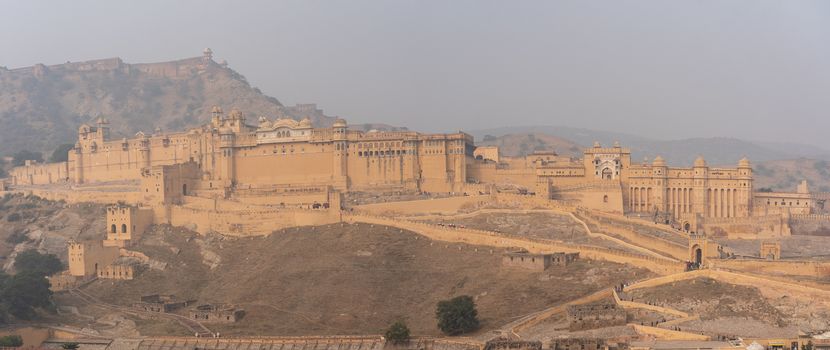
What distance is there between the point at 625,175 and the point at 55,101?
379 feet

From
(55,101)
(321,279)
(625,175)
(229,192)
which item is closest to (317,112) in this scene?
(55,101)

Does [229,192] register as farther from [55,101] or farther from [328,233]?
[55,101]

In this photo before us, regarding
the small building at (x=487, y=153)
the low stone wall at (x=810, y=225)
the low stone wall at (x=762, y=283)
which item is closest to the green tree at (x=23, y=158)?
the small building at (x=487, y=153)

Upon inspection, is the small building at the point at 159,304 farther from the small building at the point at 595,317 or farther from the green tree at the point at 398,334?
the small building at the point at 595,317

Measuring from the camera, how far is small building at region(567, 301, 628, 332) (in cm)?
4350

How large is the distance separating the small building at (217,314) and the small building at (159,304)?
2.07 metres

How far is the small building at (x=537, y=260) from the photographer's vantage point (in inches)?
2132

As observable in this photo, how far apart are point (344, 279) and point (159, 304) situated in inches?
413

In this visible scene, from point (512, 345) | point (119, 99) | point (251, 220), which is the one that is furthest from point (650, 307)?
point (119, 99)

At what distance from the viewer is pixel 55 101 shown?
163 meters

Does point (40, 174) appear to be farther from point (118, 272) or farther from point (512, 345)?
point (512, 345)

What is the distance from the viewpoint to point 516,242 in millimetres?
57906

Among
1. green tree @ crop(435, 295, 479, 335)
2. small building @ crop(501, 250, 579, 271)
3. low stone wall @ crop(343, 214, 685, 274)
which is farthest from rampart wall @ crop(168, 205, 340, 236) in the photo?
green tree @ crop(435, 295, 479, 335)

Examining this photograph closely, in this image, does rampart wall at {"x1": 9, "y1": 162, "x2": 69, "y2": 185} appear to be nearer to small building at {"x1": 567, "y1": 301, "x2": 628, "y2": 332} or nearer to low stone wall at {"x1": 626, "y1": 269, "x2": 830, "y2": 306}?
small building at {"x1": 567, "y1": 301, "x2": 628, "y2": 332}
